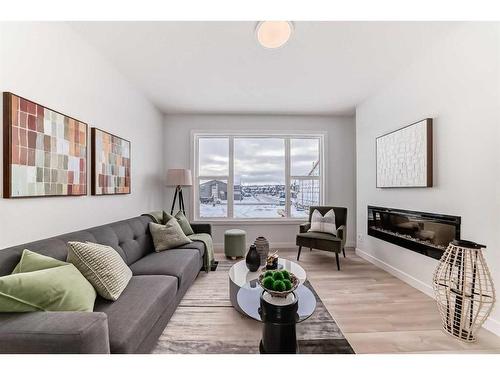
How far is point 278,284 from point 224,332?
690 millimetres

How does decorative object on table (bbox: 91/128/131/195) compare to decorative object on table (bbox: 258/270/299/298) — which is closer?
decorative object on table (bbox: 258/270/299/298)

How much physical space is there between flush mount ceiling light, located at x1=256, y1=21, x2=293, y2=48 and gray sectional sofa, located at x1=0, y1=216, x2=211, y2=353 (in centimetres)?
208

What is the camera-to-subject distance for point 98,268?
4.64 ft

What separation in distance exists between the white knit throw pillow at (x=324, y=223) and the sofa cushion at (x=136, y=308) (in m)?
2.44

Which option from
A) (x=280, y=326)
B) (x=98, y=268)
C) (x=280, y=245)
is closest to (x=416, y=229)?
(x=280, y=326)

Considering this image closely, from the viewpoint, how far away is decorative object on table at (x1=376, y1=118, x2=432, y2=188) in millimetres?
2352

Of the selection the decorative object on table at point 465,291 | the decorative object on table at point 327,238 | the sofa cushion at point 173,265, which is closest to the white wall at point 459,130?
the decorative object on table at point 465,291

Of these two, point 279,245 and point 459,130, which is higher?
point 459,130

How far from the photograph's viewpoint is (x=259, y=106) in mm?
3873

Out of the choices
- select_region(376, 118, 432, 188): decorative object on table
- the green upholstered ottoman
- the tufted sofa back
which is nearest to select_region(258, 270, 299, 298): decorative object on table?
the tufted sofa back

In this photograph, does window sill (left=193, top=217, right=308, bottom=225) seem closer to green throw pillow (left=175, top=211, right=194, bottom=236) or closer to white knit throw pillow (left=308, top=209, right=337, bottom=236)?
white knit throw pillow (left=308, top=209, right=337, bottom=236)

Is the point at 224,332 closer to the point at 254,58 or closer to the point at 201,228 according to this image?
the point at 201,228

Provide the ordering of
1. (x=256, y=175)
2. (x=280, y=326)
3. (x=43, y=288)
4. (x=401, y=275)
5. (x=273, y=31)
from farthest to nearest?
(x=256, y=175) → (x=401, y=275) → (x=273, y=31) → (x=280, y=326) → (x=43, y=288)
